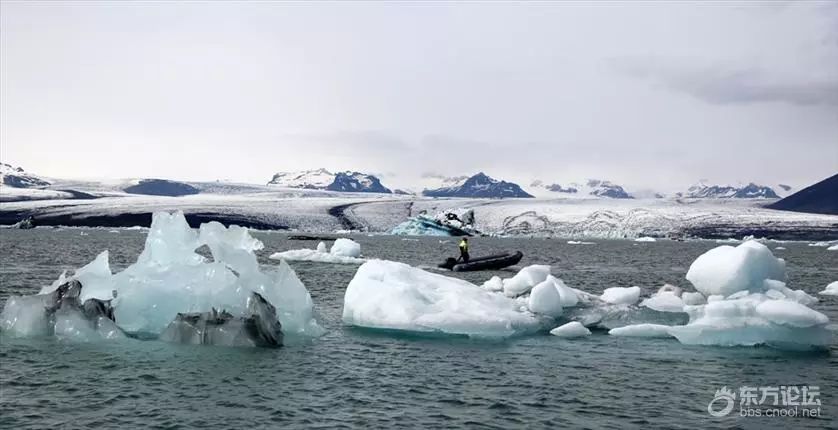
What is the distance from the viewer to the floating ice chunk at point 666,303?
985 inches

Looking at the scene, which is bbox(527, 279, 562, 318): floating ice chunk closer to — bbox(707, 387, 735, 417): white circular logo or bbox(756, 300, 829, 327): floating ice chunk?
bbox(756, 300, 829, 327): floating ice chunk

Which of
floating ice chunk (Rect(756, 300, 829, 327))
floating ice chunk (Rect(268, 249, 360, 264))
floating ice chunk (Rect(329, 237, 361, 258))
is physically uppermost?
floating ice chunk (Rect(756, 300, 829, 327))

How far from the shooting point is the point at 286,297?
20.8 meters

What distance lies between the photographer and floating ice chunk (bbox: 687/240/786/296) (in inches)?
876

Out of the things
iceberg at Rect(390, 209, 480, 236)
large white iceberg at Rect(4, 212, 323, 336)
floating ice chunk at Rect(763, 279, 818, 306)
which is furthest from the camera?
iceberg at Rect(390, 209, 480, 236)

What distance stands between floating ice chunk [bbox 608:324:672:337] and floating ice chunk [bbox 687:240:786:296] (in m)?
2.71

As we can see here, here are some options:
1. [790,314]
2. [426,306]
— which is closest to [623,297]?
[790,314]

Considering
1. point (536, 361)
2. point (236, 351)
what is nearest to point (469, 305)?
point (536, 361)

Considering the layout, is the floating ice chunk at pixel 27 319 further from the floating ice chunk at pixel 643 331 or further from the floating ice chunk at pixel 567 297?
the floating ice chunk at pixel 643 331

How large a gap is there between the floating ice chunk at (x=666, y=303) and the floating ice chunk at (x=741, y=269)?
1.94m

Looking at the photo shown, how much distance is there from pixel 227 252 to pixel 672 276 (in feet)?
121

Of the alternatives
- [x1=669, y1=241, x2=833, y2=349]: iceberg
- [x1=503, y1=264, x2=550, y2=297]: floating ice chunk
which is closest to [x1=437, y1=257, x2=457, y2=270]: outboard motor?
[x1=503, y1=264, x2=550, y2=297]: floating ice chunk

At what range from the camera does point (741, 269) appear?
72.7 feet

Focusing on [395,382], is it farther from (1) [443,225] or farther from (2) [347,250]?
(1) [443,225]
